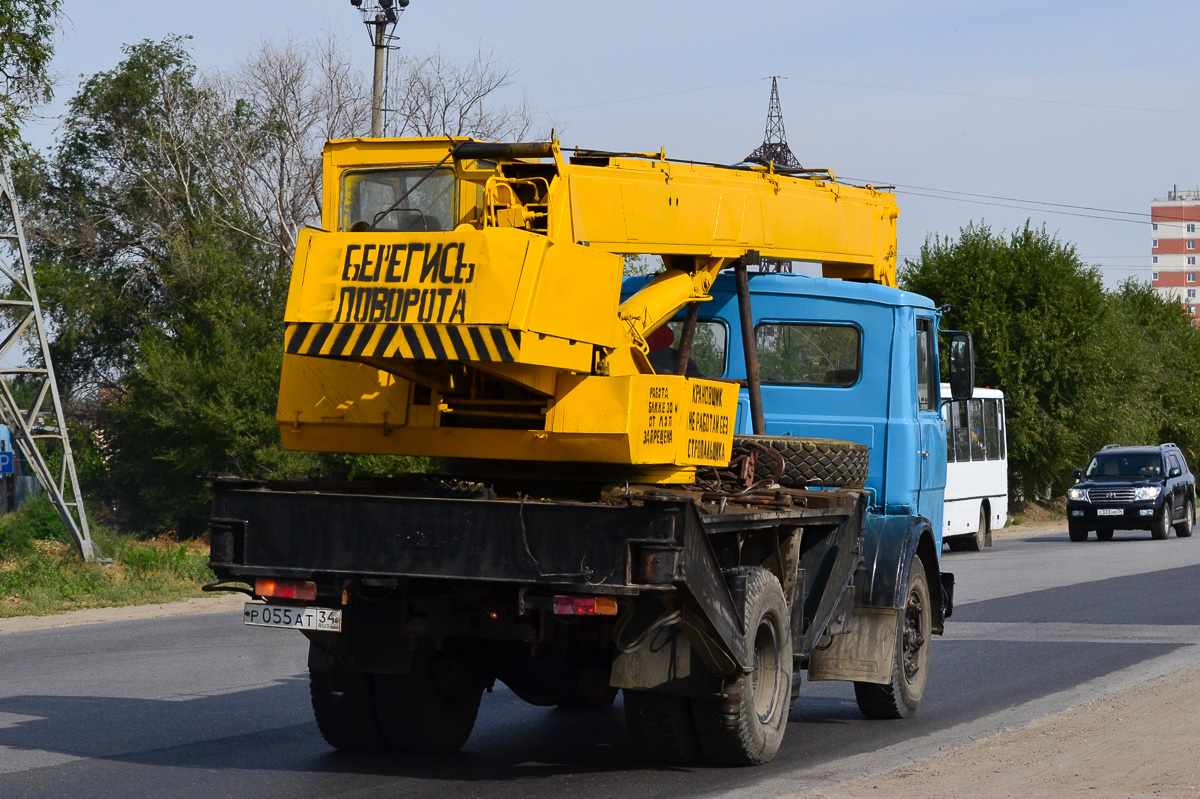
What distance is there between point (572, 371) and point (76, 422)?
3449cm

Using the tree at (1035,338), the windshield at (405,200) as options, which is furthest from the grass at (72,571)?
the tree at (1035,338)

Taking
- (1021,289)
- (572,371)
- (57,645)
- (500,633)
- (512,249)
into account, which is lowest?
(57,645)

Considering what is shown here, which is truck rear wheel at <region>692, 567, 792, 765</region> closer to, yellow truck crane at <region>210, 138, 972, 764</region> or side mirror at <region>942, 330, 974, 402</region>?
yellow truck crane at <region>210, 138, 972, 764</region>

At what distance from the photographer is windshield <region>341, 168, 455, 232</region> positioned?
7328 mm

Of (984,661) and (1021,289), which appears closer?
(984,661)

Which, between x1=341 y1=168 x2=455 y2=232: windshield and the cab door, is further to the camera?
the cab door

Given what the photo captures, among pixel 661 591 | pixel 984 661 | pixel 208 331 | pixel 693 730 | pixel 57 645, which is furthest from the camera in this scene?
pixel 208 331

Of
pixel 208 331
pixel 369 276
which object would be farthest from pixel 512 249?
pixel 208 331

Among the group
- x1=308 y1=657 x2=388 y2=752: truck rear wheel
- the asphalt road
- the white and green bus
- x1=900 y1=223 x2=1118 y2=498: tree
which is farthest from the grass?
x1=900 y1=223 x2=1118 y2=498: tree

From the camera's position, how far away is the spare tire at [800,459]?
27.6 ft

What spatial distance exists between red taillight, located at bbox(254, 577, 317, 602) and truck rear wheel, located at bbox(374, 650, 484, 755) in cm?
102

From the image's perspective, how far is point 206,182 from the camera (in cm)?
3825

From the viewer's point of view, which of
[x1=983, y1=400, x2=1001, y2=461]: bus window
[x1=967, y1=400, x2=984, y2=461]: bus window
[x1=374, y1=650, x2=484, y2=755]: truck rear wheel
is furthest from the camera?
[x1=983, y1=400, x2=1001, y2=461]: bus window

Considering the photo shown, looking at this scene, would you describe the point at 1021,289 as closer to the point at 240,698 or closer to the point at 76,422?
the point at 76,422
